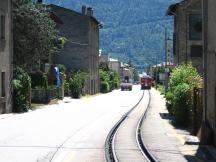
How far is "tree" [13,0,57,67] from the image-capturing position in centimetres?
4744

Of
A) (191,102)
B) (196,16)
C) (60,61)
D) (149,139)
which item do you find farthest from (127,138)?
(60,61)

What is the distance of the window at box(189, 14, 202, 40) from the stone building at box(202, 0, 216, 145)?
30.6 metres

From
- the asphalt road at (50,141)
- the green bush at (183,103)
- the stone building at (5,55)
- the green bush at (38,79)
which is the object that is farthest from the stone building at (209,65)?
the green bush at (38,79)

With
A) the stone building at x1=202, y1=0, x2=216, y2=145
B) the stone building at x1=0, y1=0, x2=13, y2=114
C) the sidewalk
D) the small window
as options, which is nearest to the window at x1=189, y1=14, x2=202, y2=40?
the small window

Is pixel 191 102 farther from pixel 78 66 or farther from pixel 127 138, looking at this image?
pixel 78 66

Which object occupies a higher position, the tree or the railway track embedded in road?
the tree

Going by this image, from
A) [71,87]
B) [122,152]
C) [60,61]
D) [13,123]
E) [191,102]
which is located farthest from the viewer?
[60,61]

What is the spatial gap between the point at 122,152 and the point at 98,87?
272 ft

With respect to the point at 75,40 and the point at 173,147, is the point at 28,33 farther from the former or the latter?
the point at 75,40

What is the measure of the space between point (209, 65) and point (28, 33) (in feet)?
91.8

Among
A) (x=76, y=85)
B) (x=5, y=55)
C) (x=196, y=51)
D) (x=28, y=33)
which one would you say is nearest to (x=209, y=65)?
(x=5, y=55)

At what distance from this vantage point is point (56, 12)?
87.2m

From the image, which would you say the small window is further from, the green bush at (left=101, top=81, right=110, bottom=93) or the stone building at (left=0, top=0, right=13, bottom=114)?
the green bush at (left=101, top=81, right=110, bottom=93)

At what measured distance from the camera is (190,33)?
176 feet
